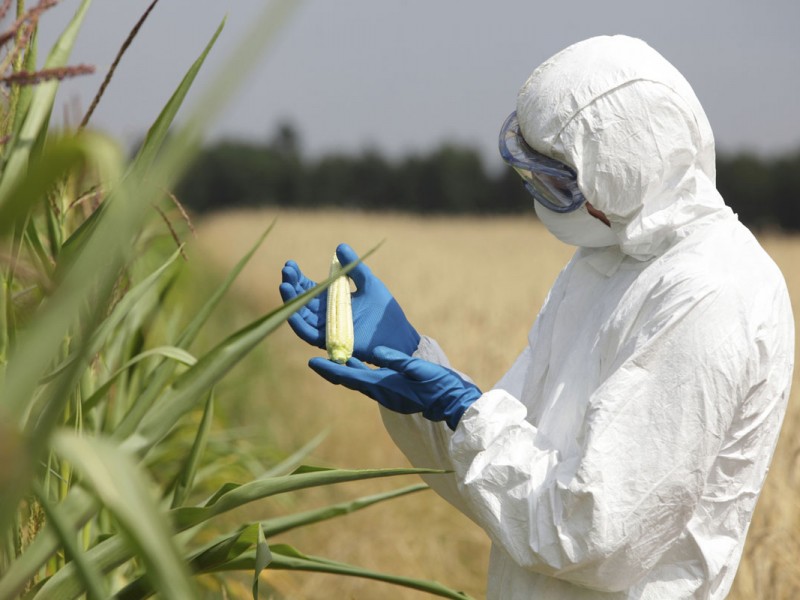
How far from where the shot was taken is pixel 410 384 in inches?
70.2

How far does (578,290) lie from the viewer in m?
1.82

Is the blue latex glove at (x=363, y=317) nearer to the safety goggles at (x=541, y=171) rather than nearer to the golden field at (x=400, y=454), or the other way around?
the golden field at (x=400, y=454)

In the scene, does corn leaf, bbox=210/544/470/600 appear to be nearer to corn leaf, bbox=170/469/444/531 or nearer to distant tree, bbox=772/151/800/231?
corn leaf, bbox=170/469/444/531

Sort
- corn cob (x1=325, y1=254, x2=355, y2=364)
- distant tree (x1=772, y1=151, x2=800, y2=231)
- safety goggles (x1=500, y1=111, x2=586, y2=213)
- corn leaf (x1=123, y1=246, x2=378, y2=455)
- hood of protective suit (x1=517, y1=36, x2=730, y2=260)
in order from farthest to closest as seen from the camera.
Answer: distant tree (x1=772, y1=151, x2=800, y2=231) → corn cob (x1=325, y1=254, x2=355, y2=364) → safety goggles (x1=500, y1=111, x2=586, y2=213) → hood of protective suit (x1=517, y1=36, x2=730, y2=260) → corn leaf (x1=123, y1=246, x2=378, y2=455)

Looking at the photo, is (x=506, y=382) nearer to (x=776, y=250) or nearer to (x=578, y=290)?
(x=578, y=290)

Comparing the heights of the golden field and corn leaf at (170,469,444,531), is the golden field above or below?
below

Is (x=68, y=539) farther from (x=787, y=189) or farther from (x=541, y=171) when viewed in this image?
(x=787, y=189)

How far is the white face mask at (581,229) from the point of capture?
5.67 ft

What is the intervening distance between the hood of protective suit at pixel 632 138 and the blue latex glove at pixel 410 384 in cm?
38

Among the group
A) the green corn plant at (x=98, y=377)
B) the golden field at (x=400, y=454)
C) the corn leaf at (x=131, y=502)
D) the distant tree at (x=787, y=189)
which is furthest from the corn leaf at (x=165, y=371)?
the distant tree at (x=787, y=189)

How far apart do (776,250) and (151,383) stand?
12.6m

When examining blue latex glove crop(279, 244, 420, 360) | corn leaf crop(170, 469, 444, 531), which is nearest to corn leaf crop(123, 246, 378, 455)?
corn leaf crop(170, 469, 444, 531)

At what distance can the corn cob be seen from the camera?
6.25 ft

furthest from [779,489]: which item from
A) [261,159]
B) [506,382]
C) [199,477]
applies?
[261,159]
